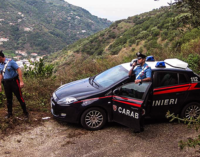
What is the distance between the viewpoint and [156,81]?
571 centimetres

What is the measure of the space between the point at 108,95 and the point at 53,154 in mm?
1891

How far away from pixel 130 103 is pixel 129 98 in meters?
0.16

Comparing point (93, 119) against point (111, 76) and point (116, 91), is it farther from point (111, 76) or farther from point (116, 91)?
point (111, 76)

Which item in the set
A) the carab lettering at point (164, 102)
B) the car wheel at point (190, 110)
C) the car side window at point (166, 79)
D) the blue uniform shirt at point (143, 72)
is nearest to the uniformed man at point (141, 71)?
the blue uniform shirt at point (143, 72)

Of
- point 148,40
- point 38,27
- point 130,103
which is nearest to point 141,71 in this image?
point 130,103

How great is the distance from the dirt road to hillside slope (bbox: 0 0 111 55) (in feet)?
226

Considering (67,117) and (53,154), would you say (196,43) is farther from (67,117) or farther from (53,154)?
(53,154)

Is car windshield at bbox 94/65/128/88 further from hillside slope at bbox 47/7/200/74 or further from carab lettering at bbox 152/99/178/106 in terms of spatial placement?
hillside slope at bbox 47/7/200/74

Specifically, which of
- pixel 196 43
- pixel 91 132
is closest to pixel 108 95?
pixel 91 132

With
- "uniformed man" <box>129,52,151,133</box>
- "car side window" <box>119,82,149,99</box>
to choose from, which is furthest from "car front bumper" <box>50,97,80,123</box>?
"uniformed man" <box>129,52,151,133</box>

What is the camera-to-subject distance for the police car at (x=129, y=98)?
532 cm

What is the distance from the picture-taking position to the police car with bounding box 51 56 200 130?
17.5ft

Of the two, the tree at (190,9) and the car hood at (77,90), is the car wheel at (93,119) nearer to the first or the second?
the car hood at (77,90)

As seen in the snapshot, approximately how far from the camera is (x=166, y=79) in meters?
5.78
